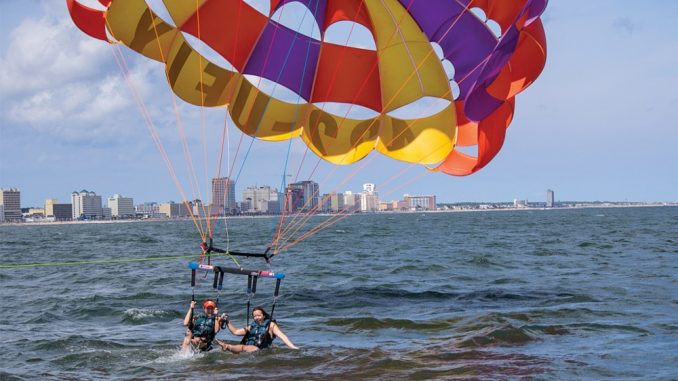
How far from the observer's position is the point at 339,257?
2980cm

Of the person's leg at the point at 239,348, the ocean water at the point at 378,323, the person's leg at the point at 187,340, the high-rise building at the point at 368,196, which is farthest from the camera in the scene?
the high-rise building at the point at 368,196

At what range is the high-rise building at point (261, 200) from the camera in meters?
168

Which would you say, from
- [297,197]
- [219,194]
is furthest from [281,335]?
[297,197]

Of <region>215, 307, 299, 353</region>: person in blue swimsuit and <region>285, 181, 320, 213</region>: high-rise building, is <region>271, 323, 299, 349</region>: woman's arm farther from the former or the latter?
<region>285, 181, 320, 213</region>: high-rise building

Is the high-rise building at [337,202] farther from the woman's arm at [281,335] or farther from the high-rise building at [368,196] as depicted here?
the woman's arm at [281,335]

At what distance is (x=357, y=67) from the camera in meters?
13.1

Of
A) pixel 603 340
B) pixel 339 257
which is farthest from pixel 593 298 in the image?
pixel 339 257

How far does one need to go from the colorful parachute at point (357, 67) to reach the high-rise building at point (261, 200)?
14989cm

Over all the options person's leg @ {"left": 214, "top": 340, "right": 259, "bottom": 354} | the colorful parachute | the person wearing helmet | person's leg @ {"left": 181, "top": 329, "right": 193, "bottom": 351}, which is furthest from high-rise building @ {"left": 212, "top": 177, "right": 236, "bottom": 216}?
person's leg @ {"left": 214, "top": 340, "right": 259, "bottom": 354}

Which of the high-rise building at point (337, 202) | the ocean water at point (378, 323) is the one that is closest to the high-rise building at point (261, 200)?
the high-rise building at point (337, 202)

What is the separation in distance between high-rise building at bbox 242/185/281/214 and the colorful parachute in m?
150

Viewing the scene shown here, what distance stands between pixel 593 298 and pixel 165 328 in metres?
8.53

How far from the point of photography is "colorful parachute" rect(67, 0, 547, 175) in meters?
11.6

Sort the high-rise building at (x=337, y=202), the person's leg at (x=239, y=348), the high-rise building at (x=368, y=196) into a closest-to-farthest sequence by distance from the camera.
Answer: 1. the person's leg at (x=239, y=348)
2. the high-rise building at (x=368, y=196)
3. the high-rise building at (x=337, y=202)
